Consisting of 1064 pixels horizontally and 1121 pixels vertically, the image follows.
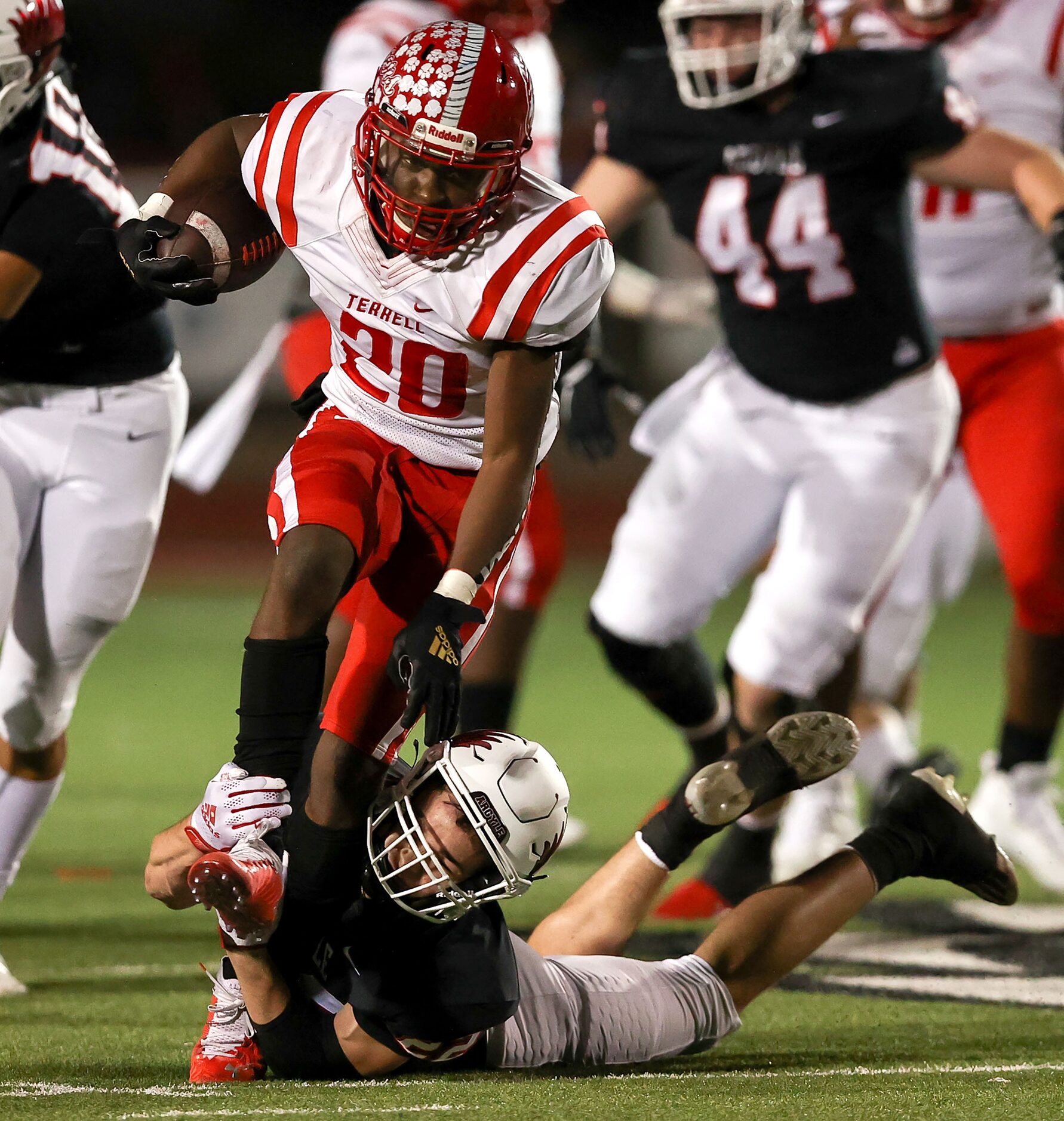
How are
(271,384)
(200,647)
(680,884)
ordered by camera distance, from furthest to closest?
(271,384) → (200,647) → (680,884)

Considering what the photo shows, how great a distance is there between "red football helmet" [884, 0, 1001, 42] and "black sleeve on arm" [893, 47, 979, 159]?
881 millimetres

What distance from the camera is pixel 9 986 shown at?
11.4 feet

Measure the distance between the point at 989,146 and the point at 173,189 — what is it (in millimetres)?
1922

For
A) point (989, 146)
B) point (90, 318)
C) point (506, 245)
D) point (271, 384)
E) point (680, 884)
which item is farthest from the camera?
point (271, 384)

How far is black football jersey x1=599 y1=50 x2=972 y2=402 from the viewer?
4.14 meters

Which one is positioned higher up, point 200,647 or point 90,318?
point 90,318

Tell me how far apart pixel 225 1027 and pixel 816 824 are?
2260mm

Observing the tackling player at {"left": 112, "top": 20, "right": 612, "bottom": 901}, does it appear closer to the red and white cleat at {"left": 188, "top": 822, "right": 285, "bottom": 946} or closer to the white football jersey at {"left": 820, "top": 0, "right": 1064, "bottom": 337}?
the red and white cleat at {"left": 188, "top": 822, "right": 285, "bottom": 946}

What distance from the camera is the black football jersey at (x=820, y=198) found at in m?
4.14

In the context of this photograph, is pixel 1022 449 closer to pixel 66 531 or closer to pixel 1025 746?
pixel 1025 746

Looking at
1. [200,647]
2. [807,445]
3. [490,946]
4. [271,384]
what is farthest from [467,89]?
[271,384]

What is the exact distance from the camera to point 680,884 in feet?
15.0

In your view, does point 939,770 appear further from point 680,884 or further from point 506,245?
point 506,245

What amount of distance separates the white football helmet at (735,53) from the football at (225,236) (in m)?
1.29
